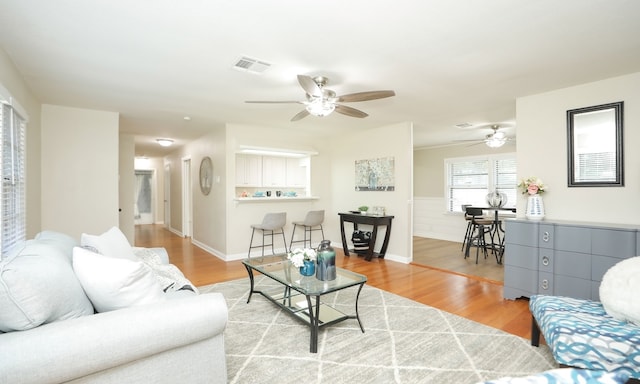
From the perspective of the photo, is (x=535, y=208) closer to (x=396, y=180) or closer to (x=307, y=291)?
(x=396, y=180)

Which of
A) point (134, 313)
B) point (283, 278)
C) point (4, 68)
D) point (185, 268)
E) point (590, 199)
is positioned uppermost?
point (4, 68)

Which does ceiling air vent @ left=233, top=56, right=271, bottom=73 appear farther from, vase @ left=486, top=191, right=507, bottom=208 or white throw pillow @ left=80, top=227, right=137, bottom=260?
vase @ left=486, top=191, right=507, bottom=208

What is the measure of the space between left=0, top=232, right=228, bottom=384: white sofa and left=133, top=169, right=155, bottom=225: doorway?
32.6 ft

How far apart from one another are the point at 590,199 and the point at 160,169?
11076mm

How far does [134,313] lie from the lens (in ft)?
4.51

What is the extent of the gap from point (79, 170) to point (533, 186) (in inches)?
228

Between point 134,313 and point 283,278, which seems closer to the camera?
point 134,313

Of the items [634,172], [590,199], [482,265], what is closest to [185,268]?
[482,265]

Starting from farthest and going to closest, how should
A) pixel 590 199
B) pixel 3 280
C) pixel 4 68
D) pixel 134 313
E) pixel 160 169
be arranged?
pixel 160 169 < pixel 590 199 < pixel 4 68 < pixel 134 313 < pixel 3 280

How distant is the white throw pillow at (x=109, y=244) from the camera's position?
2156 millimetres

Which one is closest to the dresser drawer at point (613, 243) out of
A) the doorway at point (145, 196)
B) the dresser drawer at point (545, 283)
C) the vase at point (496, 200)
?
the dresser drawer at point (545, 283)

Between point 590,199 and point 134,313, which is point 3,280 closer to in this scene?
point 134,313

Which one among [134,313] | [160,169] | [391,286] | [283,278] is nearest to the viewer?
[134,313]

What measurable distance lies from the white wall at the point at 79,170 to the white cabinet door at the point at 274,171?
8.16 ft
